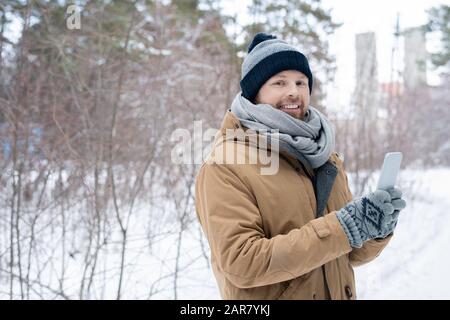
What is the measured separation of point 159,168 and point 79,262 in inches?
67.6

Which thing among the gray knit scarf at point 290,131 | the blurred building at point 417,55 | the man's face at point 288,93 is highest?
the blurred building at point 417,55

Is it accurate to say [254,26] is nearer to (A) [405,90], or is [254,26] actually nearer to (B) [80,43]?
(B) [80,43]

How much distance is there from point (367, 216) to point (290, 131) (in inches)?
17.3

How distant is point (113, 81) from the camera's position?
181 inches

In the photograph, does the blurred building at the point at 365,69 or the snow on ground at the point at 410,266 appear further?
the blurred building at the point at 365,69

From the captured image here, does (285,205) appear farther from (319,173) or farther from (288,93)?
(288,93)

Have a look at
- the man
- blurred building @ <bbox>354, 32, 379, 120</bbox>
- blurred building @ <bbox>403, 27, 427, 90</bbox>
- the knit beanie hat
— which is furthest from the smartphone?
blurred building @ <bbox>403, 27, 427, 90</bbox>

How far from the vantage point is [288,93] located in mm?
1686

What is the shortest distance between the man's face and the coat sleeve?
1.40 feet

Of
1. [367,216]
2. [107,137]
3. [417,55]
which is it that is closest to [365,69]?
[107,137]

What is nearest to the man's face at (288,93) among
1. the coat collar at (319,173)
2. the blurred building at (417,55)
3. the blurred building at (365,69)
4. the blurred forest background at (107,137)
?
the coat collar at (319,173)

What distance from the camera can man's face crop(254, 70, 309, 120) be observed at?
66.5 inches

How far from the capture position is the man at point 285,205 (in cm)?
137

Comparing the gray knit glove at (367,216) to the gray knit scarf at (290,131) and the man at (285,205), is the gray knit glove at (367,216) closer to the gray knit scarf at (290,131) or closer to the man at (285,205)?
the man at (285,205)
